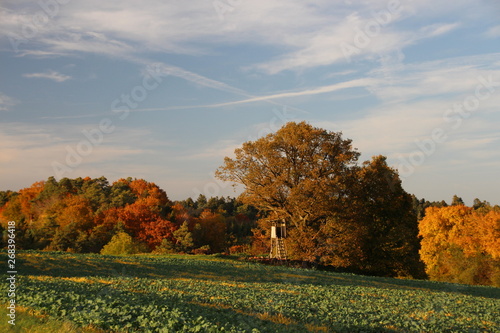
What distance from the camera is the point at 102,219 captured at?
77.8 m

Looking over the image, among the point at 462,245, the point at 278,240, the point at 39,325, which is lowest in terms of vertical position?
the point at 462,245

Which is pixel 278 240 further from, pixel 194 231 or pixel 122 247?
pixel 194 231

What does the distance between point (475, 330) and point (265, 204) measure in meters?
34.5

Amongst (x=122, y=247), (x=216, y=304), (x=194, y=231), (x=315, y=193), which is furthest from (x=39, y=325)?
(x=194, y=231)

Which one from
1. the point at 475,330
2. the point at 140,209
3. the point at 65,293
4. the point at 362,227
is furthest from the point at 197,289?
the point at 140,209

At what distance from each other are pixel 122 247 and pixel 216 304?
52065 mm

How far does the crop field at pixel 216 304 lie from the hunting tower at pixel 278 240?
15.9 m

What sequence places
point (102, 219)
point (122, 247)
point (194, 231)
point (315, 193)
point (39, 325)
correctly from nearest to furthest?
point (39, 325)
point (315, 193)
point (122, 247)
point (102, 219)
point (194, 231)

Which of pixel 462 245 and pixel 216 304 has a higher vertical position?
pixel 216 304

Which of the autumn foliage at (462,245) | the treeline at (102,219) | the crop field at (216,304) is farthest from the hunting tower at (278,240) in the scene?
the autumn foliage at (462,245)

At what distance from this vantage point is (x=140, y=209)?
79.9 meters

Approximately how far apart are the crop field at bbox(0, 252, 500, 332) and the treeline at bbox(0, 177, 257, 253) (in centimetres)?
3825

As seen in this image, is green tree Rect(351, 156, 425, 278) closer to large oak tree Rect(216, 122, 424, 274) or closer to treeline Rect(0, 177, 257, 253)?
large oak tree Rect(216, 122, 424, 274)

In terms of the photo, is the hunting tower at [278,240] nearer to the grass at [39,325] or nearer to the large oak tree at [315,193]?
the large oak tree at [315,193]
